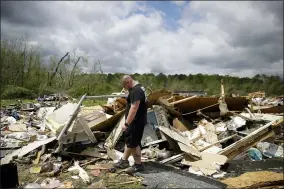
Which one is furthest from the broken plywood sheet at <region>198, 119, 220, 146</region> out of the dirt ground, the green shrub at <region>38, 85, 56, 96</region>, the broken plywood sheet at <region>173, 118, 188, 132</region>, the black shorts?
the green shrub at <region>38, 85, 56, 96</region>

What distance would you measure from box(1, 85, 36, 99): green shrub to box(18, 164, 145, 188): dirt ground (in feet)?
67.1

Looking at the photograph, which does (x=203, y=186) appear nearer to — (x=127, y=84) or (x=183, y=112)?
(x=127, y=84)

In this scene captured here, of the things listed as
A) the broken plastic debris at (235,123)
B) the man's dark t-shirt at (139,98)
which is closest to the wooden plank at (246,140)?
the broken plastic debris at (235,123)

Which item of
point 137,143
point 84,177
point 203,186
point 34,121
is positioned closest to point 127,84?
point 137,143

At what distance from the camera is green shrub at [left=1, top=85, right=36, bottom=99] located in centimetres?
2427

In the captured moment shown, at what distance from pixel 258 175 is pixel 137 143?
2588mm

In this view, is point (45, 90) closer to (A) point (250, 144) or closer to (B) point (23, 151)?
(B) point (23, 151)

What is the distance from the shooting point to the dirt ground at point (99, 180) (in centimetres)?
502

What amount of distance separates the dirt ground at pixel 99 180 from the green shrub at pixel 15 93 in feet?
67.1

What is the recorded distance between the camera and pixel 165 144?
7461mm

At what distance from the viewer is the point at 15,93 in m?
24.8

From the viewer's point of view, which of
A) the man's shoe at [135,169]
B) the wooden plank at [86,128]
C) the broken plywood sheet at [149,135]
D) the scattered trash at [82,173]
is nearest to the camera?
the scattered trash at [82,173]

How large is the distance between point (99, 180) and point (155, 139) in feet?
8.54

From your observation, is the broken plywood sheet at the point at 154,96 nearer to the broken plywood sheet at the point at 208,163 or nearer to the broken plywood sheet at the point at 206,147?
the broken plywood sheet at the point at 206,147
